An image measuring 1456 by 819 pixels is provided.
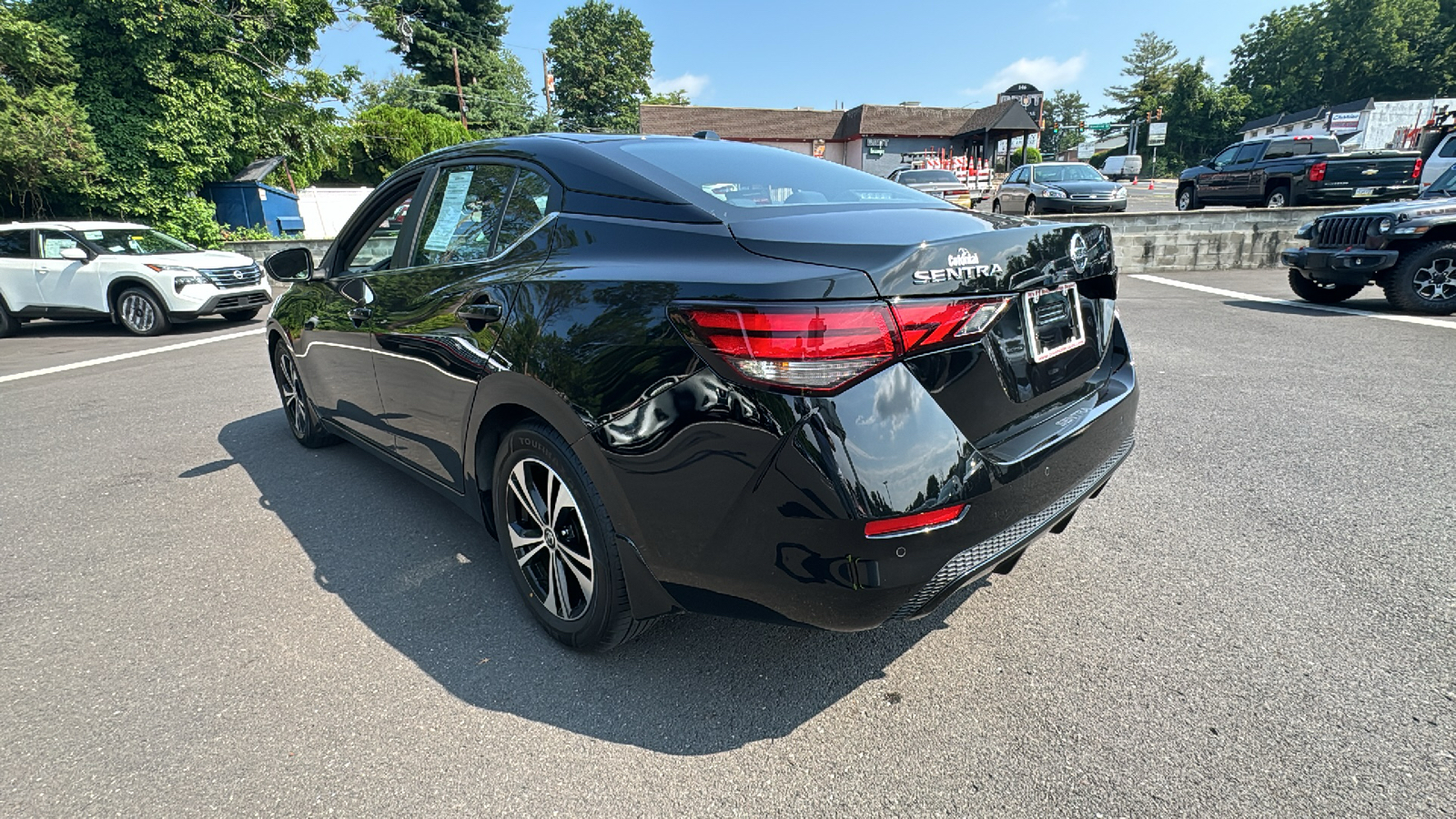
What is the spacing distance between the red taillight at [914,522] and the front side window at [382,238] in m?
2.50

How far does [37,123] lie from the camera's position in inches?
573

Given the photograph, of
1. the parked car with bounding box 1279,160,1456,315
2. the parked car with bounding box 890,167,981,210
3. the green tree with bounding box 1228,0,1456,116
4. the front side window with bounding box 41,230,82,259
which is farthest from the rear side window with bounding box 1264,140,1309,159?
the green tree with bounding box 1228,0,1456,116

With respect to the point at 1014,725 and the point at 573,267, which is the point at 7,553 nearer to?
the point at 573,267

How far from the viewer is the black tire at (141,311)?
33.4ft

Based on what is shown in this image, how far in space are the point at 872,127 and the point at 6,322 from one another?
42.0 metres

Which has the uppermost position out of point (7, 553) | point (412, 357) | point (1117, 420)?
point (412, 357)

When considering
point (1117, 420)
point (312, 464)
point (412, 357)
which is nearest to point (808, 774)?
point (1117, 420)

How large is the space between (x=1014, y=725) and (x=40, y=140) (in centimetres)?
2012

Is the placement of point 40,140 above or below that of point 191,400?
above

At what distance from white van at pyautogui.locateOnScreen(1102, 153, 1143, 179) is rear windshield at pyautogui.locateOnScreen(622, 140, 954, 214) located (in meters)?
43.2

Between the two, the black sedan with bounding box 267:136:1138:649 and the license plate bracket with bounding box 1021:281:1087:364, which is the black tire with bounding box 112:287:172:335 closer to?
the black sedan with bounding box 267:136:1138:649

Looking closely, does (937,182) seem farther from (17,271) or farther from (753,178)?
(753,178)

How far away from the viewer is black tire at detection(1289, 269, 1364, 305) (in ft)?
28.7

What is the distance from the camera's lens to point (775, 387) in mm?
1656
